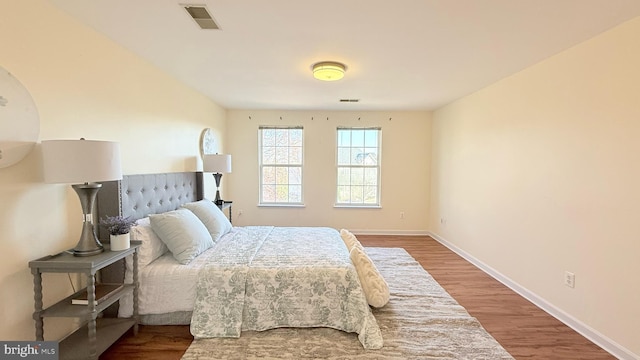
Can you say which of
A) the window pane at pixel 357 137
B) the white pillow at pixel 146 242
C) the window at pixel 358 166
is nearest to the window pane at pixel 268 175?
the window at pixel 358 166

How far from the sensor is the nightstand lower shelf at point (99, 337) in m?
1.76

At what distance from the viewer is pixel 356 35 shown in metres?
2.22

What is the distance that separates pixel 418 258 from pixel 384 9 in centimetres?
334

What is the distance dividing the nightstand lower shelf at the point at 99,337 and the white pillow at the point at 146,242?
433mm

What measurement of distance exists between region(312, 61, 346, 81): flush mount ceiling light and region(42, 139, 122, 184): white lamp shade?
→ 195 cm

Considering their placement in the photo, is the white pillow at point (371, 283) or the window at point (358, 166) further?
the window at point (358, 166)

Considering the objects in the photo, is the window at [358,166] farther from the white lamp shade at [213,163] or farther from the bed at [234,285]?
the bed at [234,285]

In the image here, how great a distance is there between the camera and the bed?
2.19 m

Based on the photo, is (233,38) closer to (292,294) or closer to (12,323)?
(292,294)

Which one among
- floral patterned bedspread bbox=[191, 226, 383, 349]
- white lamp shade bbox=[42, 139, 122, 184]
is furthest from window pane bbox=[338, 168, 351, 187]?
white lamp shade bbox=[42, 139, 122, 184]

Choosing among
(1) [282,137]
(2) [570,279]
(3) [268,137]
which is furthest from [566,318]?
(3) [268,137]

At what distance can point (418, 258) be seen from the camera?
13.5 ft

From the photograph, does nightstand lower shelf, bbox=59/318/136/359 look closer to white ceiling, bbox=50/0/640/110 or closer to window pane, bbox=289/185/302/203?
white ceiling, bbox=50/0/640/110

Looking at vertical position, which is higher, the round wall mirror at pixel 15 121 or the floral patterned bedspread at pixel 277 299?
the round wall mirror at pixel 15 121
